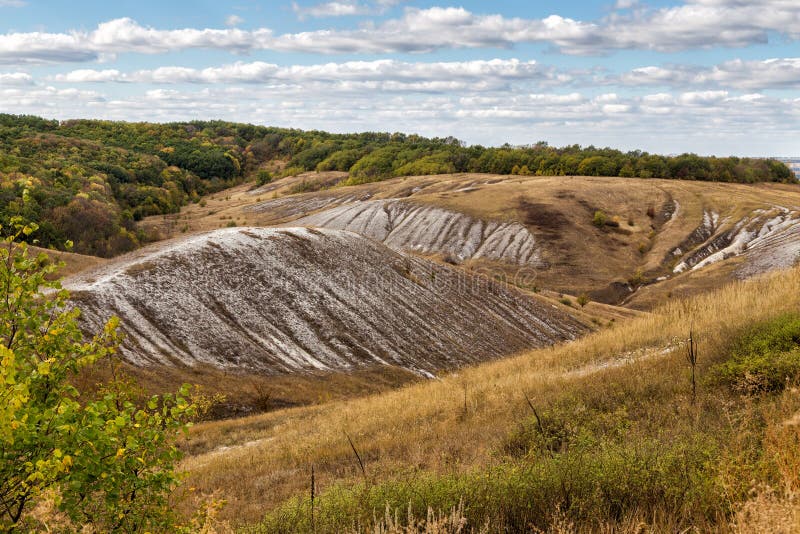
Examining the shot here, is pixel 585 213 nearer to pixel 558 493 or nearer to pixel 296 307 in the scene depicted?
pixel 296 307

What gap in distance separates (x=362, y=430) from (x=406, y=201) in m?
95.3

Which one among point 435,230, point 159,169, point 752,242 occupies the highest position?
point 159,169

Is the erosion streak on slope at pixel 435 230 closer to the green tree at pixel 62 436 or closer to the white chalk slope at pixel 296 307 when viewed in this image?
the white chalk slope at pixel 296 307

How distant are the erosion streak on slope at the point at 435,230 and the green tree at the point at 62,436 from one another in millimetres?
83838

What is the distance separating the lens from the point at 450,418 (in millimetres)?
13664

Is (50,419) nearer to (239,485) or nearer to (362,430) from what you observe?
(239,485)

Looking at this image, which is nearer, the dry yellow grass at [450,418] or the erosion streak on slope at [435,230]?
the dry yellow grass at [450,418]

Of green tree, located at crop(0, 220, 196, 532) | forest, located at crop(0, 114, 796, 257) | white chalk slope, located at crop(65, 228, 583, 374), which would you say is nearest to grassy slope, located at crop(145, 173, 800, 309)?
forest, located at crop(0, 114, 796, 257)

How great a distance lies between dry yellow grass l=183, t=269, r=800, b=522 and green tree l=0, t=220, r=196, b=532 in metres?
4.51

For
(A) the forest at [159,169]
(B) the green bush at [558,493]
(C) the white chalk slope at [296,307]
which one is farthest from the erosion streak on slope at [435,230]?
(B) the green bush at [558,493]

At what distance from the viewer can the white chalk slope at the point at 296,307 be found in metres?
30.1

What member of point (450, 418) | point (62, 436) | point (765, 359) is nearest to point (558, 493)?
point (62, 436)

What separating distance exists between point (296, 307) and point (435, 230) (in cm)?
6264

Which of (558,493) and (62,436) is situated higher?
(62,436)
